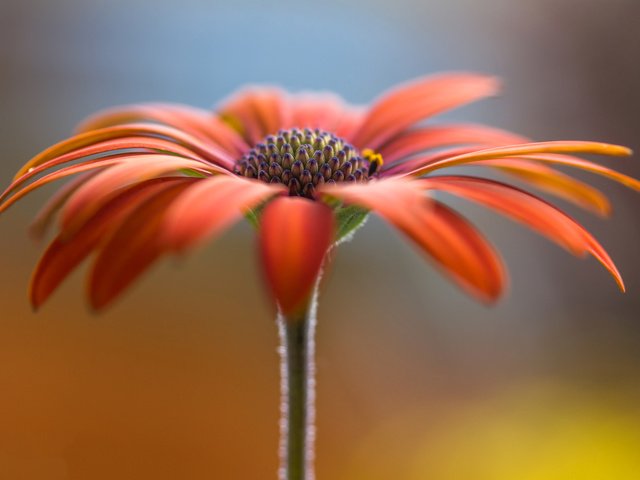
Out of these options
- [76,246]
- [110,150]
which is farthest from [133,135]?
[76,246]

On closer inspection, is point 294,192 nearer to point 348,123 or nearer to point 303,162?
point 303,162

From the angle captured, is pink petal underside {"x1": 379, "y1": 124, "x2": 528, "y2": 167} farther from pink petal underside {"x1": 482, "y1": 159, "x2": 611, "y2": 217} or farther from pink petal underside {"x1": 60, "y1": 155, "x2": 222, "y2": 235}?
pink petal underside {"x1": 60, "y1": 155, "x2": 222, "y2": 235}

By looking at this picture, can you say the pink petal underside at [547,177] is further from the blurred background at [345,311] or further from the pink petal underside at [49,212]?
the blurred background at [345,311]

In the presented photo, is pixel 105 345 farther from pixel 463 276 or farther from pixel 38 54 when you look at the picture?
pixel 463 276

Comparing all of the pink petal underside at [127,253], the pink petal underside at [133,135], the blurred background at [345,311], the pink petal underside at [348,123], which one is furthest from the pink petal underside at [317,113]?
the blurred background at [345,311]

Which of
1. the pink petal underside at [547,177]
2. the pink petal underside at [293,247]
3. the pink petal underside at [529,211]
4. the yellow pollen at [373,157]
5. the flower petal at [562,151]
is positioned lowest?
the pink petal underside at [293,247]

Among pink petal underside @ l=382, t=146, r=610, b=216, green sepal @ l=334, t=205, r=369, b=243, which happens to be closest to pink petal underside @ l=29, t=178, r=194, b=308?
green sepal @ l=334, t=205, r=369, b=243
